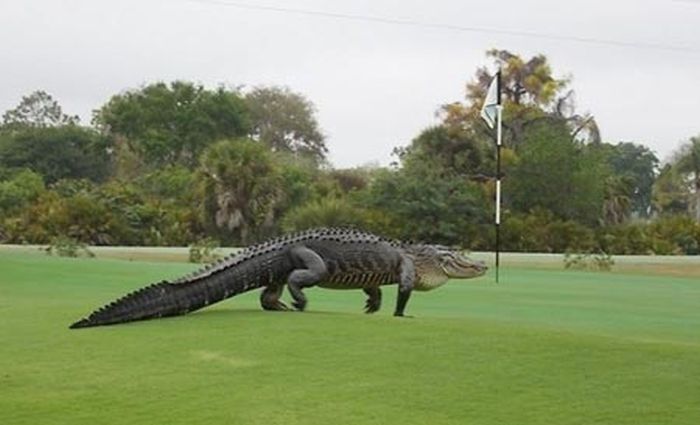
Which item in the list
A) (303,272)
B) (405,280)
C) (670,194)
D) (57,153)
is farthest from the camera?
(670,194)

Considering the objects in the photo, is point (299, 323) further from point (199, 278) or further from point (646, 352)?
point (646, 352)

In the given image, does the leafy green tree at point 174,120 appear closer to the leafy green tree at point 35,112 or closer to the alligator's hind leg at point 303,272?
the leafy green tree at point 35,112

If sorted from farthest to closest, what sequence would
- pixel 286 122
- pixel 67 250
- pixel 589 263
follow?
pixel 286 122 < pixel 589 263 < pixel 67 250

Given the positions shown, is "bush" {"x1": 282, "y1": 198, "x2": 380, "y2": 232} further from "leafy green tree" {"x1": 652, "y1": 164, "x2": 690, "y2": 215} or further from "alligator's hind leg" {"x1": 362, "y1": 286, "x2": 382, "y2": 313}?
"leafy green tree" {"x1": 652, "y1": 164, "x2": 690, "y2": 215}

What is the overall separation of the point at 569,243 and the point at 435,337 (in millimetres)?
38085

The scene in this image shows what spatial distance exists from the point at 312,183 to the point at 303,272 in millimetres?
39880

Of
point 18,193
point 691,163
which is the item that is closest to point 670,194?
point 691,163

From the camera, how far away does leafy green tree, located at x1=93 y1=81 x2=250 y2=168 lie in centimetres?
6750

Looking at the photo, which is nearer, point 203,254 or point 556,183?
point 203,254

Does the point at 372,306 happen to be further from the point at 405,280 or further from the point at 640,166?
the point at 640,166

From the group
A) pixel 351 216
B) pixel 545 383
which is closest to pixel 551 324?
pixel 545 383

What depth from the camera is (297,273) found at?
36.4ft

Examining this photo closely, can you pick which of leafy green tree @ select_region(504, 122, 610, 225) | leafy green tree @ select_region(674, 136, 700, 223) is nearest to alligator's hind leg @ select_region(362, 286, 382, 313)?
leafy green tree @ select_region(504, 122, 610, 225)

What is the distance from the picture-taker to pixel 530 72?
7356 centimetres
